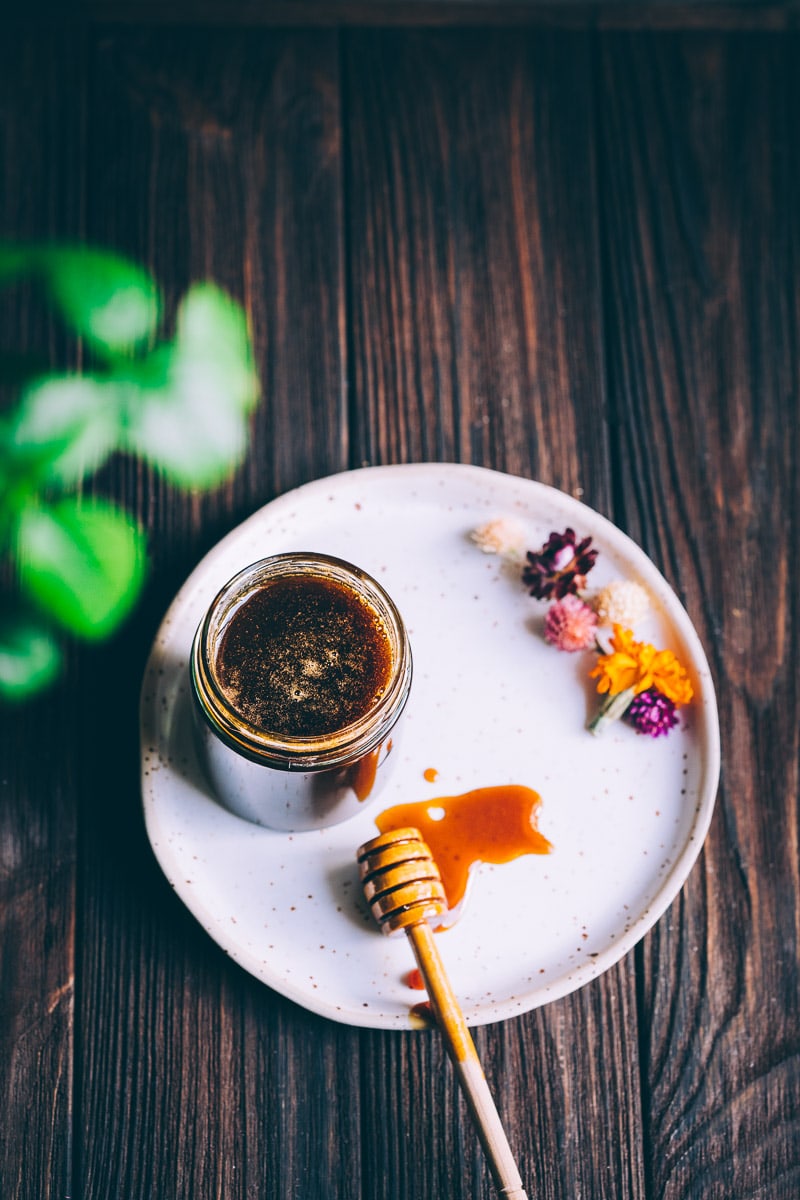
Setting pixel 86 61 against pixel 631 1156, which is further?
pixel 86 61

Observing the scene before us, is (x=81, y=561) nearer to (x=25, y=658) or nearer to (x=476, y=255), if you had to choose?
(x=25, y=658)

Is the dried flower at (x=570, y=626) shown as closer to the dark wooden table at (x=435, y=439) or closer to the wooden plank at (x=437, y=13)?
the dark wooden table at (x=435, y=439)

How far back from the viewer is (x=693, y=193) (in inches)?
34.0

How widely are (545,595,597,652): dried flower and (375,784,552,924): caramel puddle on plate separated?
0.11m

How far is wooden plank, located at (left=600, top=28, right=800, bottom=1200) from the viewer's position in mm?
750

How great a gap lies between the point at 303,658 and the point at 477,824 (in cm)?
18

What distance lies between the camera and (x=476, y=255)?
84cm

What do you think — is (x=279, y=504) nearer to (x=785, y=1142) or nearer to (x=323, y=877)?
(x=323, y=877)

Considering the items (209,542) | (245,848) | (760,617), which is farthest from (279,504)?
(760,617)

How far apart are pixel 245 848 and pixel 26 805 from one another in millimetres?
173

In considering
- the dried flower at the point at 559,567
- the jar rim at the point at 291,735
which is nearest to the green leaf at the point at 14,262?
the jar rim at the point at 291,735

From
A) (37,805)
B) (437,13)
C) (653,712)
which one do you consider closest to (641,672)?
(653,712)

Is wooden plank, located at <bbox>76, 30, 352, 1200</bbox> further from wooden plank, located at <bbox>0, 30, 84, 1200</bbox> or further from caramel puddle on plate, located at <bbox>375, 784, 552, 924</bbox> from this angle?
caramel puddle on plate, located at <bbox>375, 784, 552, 924</bbox>

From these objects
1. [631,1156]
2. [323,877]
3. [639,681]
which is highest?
[639,681]
